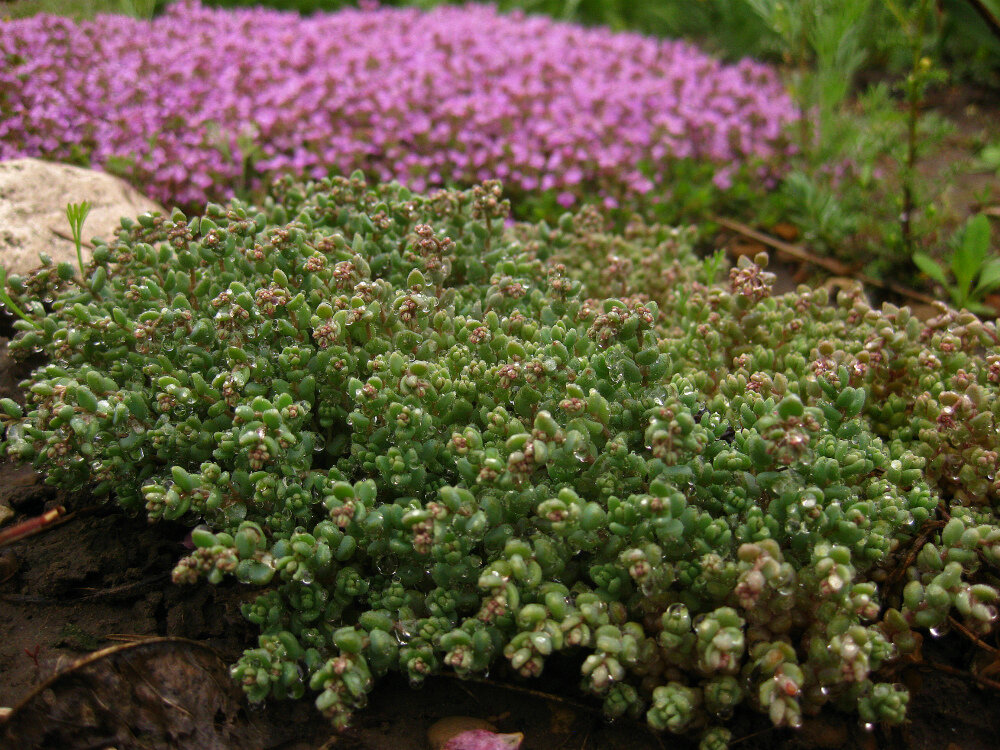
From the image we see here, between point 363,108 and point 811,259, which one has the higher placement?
point 363,108

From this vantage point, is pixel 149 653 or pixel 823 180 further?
pixel 823 180

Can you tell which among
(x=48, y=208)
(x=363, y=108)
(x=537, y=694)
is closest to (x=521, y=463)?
(x=537, y=694)

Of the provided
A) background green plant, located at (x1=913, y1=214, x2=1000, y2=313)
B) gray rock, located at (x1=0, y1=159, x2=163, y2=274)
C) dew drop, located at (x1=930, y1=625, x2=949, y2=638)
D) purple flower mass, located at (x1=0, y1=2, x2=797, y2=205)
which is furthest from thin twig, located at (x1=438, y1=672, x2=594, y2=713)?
purple flower mass, located at (x1=0, y1=2, x2=797, y2=205)

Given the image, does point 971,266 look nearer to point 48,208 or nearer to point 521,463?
point 521,463

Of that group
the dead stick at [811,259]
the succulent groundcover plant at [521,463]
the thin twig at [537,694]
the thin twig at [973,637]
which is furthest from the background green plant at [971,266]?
the thin twig at [537,694]

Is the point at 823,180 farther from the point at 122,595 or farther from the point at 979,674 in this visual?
the point at 122,595

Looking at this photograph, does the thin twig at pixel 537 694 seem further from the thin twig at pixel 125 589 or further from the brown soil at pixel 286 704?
the thin twig at pixel 125 589

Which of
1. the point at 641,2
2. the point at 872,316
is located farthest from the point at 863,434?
the point at 641,2

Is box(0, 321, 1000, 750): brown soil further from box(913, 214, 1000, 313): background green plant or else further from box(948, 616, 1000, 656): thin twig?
box(913, 214, 1000, 313): background green plant
